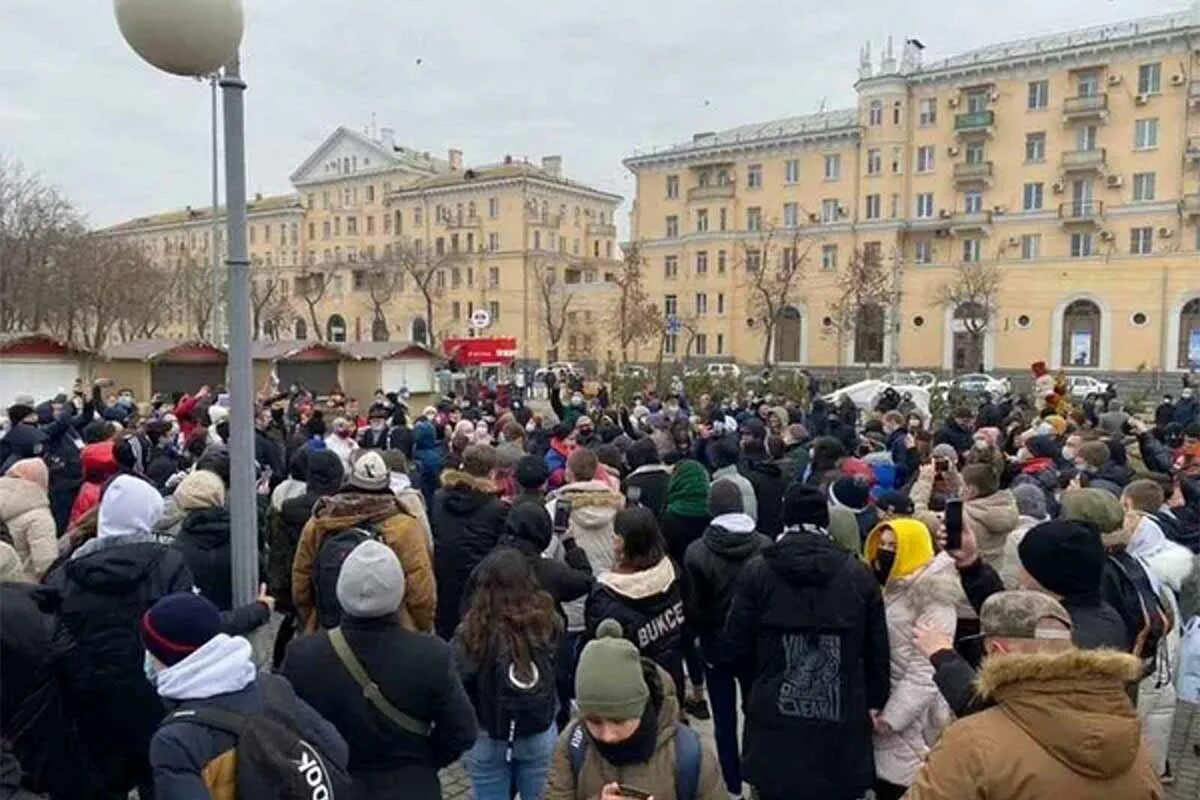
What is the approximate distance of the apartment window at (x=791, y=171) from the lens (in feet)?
210

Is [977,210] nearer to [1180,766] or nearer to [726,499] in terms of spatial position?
[1180,766]

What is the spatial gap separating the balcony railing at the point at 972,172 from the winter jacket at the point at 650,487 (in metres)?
57.1

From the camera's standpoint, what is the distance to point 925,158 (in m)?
59.2

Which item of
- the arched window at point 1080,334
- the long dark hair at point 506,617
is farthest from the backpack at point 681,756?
the arched window at point 1080,334

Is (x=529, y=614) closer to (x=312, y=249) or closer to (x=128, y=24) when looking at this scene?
(x=128, y=24)

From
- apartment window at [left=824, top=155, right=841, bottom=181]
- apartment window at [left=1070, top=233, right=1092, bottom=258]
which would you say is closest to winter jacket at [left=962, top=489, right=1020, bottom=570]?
apartment window at [left=1070, top=233, right=1092, bottom=258]

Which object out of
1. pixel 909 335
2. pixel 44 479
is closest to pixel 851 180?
pixel 909 335

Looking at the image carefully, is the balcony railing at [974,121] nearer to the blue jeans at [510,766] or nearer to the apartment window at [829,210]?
the apartment window at [829,210]

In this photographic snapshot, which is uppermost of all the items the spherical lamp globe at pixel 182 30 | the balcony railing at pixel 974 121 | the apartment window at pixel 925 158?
the balcony railing at pixel 974 121

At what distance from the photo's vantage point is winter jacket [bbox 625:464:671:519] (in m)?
6.71

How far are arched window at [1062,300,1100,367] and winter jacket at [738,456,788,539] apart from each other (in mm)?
53367

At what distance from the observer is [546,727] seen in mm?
3920

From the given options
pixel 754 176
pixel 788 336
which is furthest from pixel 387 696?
pixel 754 176

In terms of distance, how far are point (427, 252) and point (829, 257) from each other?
37072 mm
